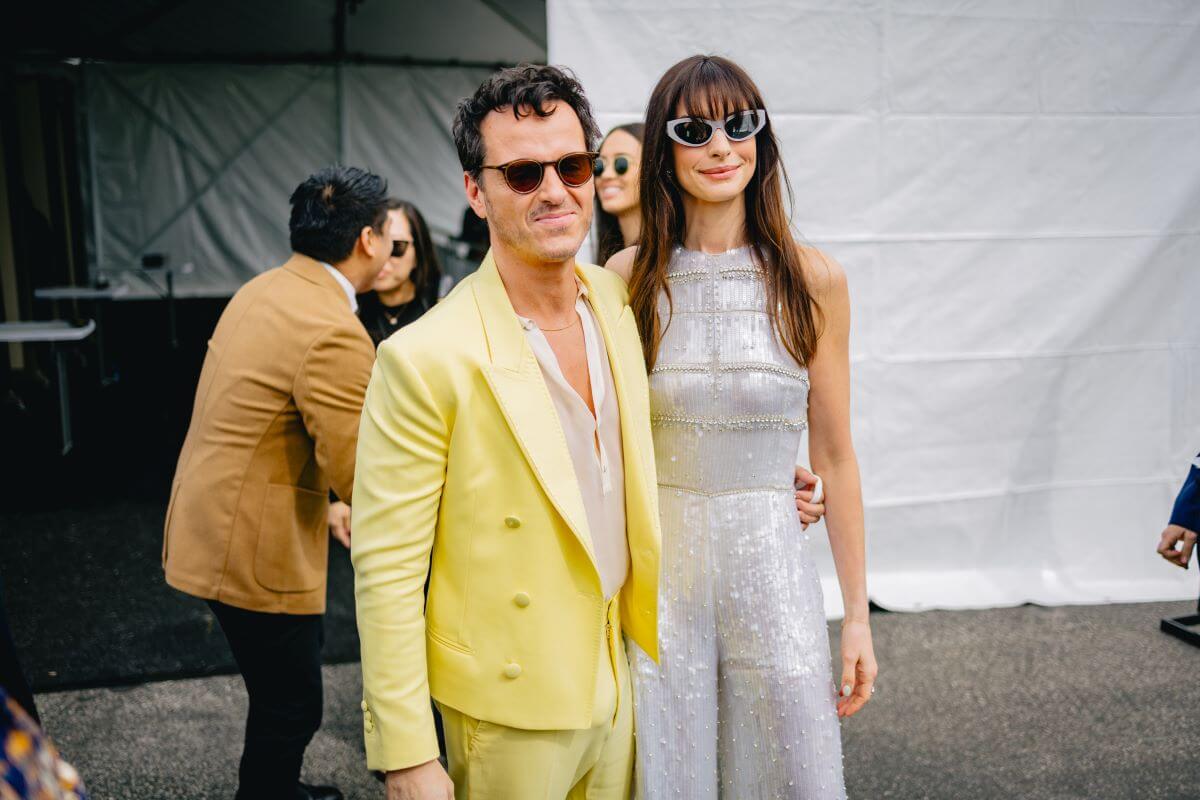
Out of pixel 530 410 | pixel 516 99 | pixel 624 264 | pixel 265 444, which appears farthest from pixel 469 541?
pixel 265 444

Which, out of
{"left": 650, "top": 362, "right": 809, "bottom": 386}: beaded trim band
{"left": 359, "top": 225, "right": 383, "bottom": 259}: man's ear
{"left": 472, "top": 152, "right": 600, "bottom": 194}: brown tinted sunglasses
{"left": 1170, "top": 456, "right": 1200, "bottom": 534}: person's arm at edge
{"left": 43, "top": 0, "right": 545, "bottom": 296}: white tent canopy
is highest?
{"left": 43, "top": 0, "right": 545, "bottom": 296}: white tent canopy

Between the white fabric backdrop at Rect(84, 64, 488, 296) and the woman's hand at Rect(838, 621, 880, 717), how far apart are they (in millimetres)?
14145

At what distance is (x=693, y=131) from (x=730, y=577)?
888mm

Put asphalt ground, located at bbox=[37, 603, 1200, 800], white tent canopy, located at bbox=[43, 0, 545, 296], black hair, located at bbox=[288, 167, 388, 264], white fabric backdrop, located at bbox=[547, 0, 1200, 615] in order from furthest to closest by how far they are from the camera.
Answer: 1. white tent canopy, located at bbox=[43, 0, 545, 296]
2. white fabric backdrop, located at bbox=[547, 0, 1200, 615]
3. asphalt ground, located at bbox=[37, 603, 1200, 800]
4. black hair, located at bbox=[288, 167, 388, 264]

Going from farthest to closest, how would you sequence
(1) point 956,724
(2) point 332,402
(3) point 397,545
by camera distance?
(1) point 956,724 → (2) point 332,402 → (3) point 397,545

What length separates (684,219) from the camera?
2186 mm

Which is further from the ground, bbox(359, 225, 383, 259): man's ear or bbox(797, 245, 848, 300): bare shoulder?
bbox(359, 225, 383, 259): man's ear

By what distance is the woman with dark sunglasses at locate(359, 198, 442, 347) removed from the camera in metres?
4.17

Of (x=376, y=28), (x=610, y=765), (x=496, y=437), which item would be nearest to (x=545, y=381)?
(x=496, y=437)

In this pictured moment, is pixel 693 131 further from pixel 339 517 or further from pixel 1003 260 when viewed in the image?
pixel 1003 260

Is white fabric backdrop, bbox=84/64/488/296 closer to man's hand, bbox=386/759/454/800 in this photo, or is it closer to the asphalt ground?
the asphalt ground

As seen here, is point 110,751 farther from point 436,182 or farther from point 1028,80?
point 436,182

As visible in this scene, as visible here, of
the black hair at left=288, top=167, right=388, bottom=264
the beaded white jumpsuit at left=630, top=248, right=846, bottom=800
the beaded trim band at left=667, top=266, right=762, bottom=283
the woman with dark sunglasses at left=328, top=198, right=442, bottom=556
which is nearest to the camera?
the beaded white jumpsuit at left=630, top=248, right=846, bottom=800

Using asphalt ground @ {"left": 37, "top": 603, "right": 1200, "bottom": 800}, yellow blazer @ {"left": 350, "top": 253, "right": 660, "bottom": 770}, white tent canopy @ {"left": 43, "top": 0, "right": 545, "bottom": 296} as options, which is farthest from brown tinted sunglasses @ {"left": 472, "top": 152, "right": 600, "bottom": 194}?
white tent canopy @ {"left": 43, "top": 0, "right": 545, "bottom": 296}
